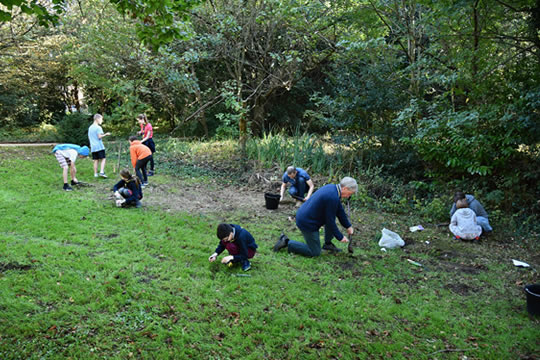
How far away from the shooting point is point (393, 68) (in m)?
9.66

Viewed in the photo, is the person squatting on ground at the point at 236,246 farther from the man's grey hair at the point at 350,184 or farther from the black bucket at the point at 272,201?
the black bucket at the point at 272,201

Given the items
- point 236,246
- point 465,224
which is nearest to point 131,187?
point 236,246

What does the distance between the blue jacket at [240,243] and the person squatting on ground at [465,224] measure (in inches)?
158

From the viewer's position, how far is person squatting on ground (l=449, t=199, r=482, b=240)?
20.8 feet

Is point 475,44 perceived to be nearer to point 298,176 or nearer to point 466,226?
point 466,226

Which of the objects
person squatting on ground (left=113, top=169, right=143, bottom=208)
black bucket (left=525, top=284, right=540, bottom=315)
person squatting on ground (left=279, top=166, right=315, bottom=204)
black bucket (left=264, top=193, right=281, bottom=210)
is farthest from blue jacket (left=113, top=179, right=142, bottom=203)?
black bucket (left=525, top=284, right=540, bottom=315)

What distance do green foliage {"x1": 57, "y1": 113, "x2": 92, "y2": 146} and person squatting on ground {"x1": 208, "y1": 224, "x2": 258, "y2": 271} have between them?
38.9 ft

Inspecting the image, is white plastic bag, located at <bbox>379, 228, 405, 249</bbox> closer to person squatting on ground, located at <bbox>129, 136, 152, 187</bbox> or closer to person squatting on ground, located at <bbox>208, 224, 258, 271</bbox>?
person squatting on ground, located at <bbox>208, 224, 258, 271</bbox>

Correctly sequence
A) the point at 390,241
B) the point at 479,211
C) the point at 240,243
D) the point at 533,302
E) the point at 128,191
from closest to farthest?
the point at 533,302, the point at 240,243, the point at 390,241, the point at 479,211, the point at 128,191

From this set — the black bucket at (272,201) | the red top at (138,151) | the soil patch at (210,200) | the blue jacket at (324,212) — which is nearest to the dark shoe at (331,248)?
the blue jacket at (324,212)

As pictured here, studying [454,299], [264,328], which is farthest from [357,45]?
[264,328]

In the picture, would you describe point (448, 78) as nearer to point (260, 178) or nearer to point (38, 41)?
point (260, 178)

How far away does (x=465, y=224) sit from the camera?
20.9 feet

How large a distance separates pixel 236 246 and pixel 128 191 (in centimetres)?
338
